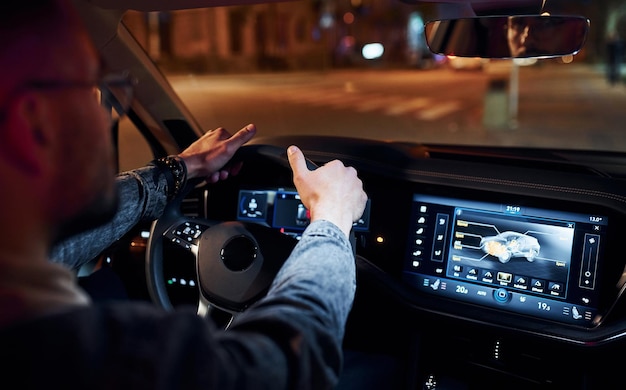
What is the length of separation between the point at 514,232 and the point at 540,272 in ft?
0.56

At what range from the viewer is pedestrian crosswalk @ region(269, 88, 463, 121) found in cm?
1711

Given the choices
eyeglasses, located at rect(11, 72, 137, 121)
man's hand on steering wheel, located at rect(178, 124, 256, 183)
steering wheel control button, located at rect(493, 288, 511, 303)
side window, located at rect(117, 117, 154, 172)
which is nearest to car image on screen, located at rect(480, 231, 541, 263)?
steering wheel control button, located at rect(493, 288, 511, 303)

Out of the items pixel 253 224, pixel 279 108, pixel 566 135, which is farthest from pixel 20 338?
pixel 279 108

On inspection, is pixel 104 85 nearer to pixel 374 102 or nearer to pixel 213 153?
pixel 213 153

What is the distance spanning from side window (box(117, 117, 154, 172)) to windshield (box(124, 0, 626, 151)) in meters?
0.33

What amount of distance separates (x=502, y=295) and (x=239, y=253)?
1.01 m

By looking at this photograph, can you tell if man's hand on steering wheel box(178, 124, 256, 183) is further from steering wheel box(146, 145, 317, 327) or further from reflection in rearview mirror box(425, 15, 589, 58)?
reflection in rearview mirror box(425, 15, 589, 58)

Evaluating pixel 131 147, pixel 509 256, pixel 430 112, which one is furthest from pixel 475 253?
pixel 430 112

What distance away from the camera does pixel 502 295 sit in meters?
2.45

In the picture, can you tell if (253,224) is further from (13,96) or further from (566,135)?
(566,135)

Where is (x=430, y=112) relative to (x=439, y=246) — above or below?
above

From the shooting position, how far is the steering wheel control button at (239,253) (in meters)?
2.52

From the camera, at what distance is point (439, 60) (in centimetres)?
4653

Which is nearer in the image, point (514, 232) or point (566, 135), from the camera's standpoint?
point (514, 232)
